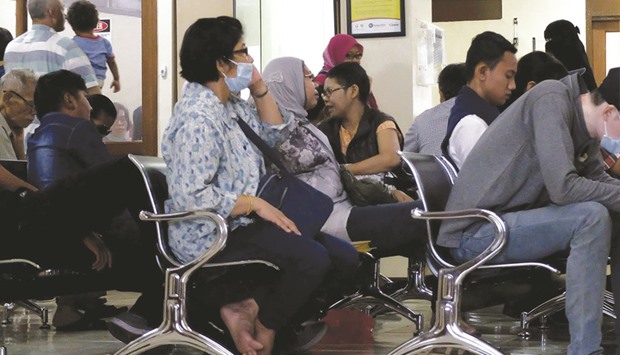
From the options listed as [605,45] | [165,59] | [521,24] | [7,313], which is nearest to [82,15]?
[165,59]

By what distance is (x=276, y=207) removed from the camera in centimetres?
381

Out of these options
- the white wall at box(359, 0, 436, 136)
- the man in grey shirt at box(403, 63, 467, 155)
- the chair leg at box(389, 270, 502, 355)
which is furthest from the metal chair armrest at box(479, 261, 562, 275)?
the white wall at box(359, 0, 436, 136)

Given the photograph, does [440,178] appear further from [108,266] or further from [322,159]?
[108,266]

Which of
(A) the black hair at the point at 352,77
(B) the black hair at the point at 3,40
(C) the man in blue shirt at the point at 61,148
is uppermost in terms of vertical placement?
(B) the black hair at the point at 3,40

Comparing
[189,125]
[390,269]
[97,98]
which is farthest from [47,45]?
[189,125]

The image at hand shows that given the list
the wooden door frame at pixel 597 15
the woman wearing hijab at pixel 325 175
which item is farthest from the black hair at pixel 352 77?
the wooden door frame at pixel 597 15

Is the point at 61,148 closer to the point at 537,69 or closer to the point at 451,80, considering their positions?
the point at 537,69

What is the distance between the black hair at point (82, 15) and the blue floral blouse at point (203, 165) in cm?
372

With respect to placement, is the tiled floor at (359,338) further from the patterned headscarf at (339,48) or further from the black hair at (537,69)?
the patterned headscarf at (339,48)

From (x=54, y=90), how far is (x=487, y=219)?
2.16 metres

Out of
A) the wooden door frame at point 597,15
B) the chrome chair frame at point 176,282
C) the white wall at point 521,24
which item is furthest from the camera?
the white wall at point 521,24

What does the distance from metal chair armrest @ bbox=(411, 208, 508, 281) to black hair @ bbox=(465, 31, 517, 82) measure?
3.77ft

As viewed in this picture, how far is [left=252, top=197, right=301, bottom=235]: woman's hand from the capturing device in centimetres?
369

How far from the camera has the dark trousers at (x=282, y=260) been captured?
145 inches
